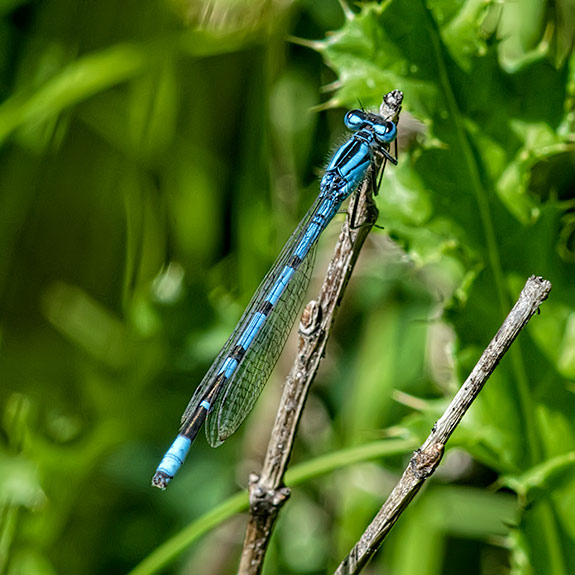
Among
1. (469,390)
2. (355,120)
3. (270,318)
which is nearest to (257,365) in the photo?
(270,318)

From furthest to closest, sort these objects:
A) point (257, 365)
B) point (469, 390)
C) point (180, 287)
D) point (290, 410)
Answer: point (180, 287) → point (257, 365) → point (290, 410) → point (469, 390)

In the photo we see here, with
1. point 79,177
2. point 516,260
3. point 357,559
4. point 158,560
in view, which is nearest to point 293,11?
point 79,177

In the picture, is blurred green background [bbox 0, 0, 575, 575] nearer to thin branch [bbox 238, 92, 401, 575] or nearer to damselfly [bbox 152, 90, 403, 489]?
damselfly [bbox 152, 90, 403, 489]

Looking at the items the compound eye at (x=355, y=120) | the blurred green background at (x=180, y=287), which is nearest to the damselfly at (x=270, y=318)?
the compound eye at (x=355, y=120)

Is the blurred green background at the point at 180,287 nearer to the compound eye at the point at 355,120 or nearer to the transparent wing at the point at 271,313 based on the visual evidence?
the transparent wing at the point at 271,313

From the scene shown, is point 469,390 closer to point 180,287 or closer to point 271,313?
point 271,313

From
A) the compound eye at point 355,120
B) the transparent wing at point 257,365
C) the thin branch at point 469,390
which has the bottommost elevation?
the thin branch at point 469,390
